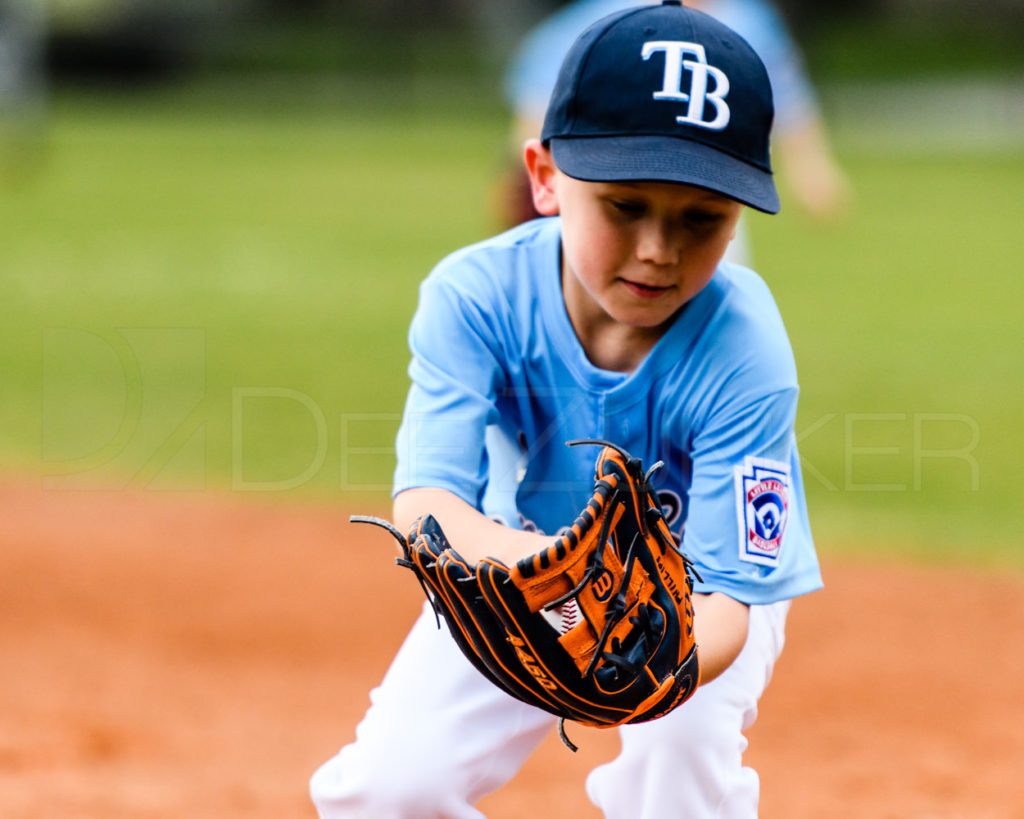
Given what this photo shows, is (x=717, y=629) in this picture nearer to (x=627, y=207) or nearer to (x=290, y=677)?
(x=627, y=207)

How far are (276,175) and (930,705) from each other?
50.5 ft

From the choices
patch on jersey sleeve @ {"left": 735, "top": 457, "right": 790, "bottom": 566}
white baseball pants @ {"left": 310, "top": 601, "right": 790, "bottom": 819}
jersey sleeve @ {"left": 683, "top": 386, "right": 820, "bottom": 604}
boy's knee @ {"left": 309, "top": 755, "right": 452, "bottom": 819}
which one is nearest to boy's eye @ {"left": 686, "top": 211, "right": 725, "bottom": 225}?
jersey sleeve @ {"left": 683, "top": 386, "right": 820, "bottom": 604}

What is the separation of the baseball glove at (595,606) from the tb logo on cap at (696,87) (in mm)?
547

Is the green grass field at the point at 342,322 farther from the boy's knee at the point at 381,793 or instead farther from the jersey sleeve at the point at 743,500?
the boy's knee at the point at 381,793

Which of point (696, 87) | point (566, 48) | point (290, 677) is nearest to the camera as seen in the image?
point (696, 87)

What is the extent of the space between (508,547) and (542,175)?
693 millimetres

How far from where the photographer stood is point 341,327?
9.65 metres

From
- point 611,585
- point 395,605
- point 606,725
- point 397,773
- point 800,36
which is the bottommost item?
point 395,605

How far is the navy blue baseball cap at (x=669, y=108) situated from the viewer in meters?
2.10

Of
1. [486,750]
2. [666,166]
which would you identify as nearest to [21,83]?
[486,750]

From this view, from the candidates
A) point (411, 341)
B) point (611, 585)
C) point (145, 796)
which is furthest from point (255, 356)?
point (611, 585)

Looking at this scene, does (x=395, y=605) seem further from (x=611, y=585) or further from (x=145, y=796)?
(x=611, y=585)

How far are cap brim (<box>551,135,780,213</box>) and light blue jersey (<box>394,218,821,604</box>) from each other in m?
0.25

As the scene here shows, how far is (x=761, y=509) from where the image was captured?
224 centimetres
